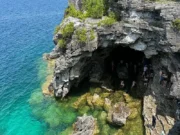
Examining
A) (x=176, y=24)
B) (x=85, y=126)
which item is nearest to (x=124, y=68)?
(x=85, y=126)

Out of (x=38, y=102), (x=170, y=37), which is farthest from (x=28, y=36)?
(x=170, y=37)

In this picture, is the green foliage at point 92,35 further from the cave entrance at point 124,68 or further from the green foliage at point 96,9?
the cave entrance at point 124,68

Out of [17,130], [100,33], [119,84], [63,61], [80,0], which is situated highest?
[80,0]

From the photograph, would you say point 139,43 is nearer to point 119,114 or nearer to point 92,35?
point 92,35

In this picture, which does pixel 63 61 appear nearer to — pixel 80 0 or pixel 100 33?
pixel 100 33

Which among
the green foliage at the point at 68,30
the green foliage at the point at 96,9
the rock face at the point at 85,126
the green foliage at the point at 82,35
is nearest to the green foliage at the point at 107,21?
the green foliage at the point at 82,35

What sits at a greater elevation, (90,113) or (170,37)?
(170,37)

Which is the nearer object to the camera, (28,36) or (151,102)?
→ (151,102)
